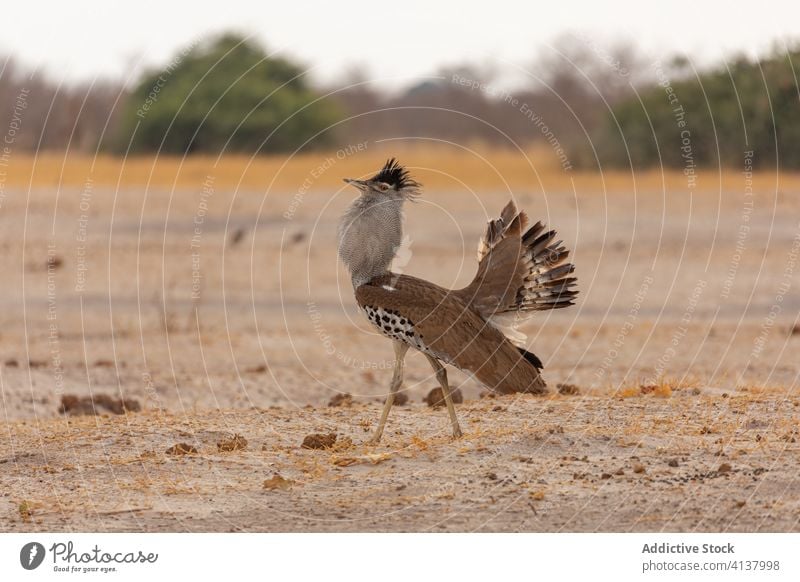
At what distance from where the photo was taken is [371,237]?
23.7ft

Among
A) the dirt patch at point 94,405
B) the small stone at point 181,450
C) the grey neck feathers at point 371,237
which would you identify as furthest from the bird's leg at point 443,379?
the dirt patch at point 94,405

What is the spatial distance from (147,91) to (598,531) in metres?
35.5

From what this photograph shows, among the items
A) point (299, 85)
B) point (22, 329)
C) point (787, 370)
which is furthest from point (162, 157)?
point (787, 370)

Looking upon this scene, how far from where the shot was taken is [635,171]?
27047 mm

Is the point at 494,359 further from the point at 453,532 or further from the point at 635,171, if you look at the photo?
the point at 635,171

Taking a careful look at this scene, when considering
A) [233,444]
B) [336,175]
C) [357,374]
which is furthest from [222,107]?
[233,444]

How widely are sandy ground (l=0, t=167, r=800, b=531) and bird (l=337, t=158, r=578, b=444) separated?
0.49 metres
